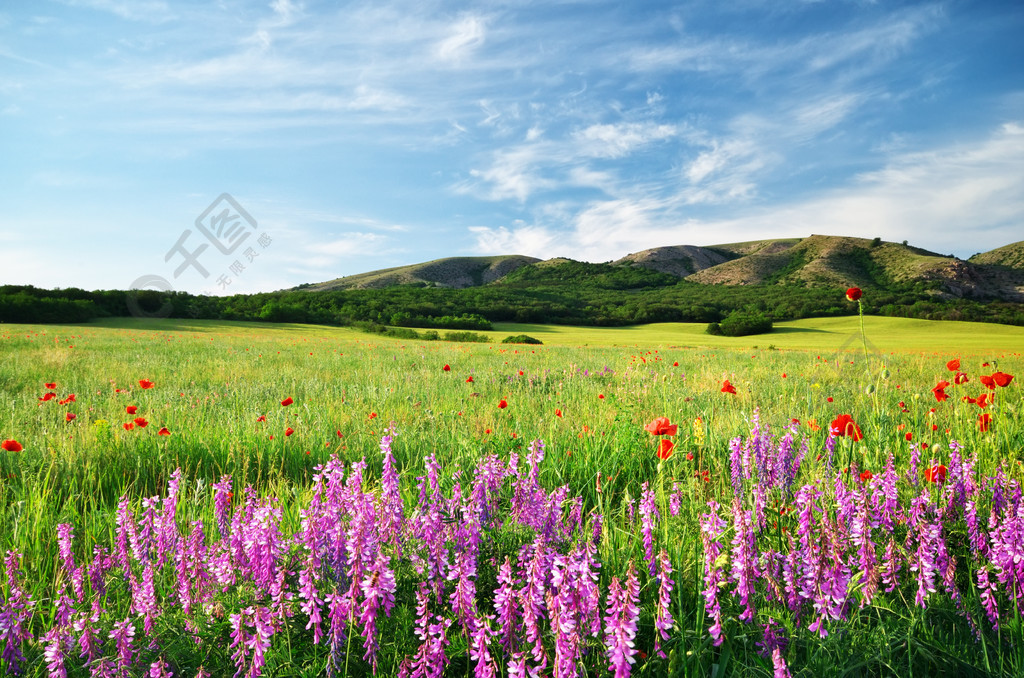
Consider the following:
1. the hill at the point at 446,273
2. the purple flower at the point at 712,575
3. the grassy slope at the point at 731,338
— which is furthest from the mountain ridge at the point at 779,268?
the purple flower at the point at 712,575

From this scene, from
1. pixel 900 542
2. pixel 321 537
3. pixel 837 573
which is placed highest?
pixel 321 537

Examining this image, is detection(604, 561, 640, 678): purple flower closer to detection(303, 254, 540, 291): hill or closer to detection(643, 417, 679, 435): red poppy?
detection(643, 417, 679, 435): red poppy

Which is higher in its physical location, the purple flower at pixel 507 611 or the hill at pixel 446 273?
the hill at pixel 446 273

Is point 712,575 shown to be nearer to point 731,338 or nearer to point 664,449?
point 664,449

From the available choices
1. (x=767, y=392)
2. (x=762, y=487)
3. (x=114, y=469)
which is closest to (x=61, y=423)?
(x=114, y=469)

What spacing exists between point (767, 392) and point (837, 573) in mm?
5823

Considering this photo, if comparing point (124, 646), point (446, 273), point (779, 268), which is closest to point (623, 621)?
point (124, 646)

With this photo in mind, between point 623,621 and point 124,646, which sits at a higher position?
point 623,621

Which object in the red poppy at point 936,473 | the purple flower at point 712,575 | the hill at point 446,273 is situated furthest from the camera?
the hill at point 446,273

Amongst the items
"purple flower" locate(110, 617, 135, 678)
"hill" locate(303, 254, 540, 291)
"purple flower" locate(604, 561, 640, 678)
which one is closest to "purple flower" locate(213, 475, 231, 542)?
"purple flower" locate(110, 617, 135, 678)

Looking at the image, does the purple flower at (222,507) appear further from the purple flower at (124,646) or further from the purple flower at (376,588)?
the purple flower at (376,588)

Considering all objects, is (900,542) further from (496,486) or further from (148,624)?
(148,624)

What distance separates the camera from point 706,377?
27.2 feet

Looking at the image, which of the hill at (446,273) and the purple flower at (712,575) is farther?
the hill at (446,273)
